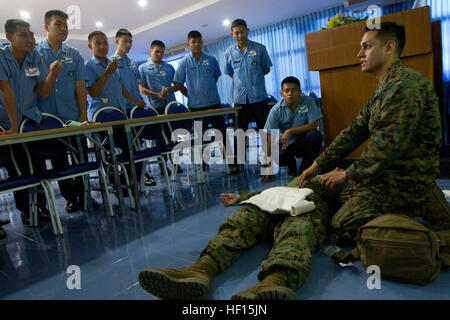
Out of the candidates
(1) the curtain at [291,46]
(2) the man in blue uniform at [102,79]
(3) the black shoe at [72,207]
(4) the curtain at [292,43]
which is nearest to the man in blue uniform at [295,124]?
(2) the man in blue uniform at [102,79]

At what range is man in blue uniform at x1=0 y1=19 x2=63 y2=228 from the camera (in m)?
2.37

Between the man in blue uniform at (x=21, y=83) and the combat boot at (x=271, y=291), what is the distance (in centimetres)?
218

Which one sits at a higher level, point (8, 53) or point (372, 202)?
point (8, 53)

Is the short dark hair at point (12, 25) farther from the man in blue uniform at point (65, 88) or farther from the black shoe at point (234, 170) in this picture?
the black shoe at point (234, 170)

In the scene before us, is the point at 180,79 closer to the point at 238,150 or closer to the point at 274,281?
the point at 238,150

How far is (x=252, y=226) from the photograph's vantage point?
151cm

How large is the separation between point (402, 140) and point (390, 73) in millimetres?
338

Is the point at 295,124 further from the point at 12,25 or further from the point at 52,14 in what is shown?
the point at 12,25

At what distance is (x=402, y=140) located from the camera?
1272 mm

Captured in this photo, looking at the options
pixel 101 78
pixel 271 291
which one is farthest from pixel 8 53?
pixel 271 291

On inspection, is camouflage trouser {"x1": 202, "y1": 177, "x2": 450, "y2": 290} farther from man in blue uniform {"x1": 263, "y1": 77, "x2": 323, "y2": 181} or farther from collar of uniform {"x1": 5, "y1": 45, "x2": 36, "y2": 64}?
collar of uniform {"x1": 5, "y1": 45, "x2": 36, "y2": 64}

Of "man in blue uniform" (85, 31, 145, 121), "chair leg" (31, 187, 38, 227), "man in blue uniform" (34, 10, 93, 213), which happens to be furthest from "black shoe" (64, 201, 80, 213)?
"man in blue uniform" (85, 31, 145, 121)
